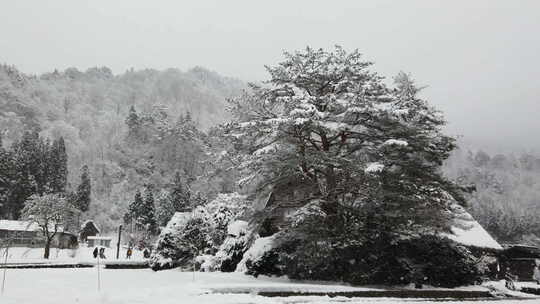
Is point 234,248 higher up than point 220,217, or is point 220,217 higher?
point 220,217

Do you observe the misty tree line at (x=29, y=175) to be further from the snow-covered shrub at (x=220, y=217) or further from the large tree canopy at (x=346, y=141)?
the large tree canopy at (x=346, y=141)

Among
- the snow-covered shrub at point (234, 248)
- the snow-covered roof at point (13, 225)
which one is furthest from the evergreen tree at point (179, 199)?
the snow-covered shrub at point (234, 248)

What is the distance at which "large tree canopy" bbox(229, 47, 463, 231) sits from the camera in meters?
20.5

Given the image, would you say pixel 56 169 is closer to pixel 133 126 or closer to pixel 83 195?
pixel 83 195

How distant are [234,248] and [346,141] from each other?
869 cm

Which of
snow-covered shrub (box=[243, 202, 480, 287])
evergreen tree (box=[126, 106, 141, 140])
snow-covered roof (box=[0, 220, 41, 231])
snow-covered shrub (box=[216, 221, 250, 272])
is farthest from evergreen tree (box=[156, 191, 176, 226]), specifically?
evergreen tree (box=[126, 106, 141, 140])

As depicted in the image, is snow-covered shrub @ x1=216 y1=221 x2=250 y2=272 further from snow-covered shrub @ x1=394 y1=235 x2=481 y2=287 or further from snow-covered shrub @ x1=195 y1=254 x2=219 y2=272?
snow-covered shrub @ x1=394 y1=235 x2=481 y2=287

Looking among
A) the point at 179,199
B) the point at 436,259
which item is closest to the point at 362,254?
the point at 436,259

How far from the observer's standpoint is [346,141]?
24266 mm

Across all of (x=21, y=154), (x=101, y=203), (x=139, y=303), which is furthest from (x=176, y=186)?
(x=139, y=303)

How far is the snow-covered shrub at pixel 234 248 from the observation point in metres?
25.7

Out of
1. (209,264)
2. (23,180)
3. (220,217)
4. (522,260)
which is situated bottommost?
(209,264)

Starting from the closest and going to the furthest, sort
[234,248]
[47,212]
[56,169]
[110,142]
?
[234,248] → [47,212] → [56,169] → [110,142]

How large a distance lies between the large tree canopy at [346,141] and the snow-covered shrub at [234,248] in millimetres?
4373
